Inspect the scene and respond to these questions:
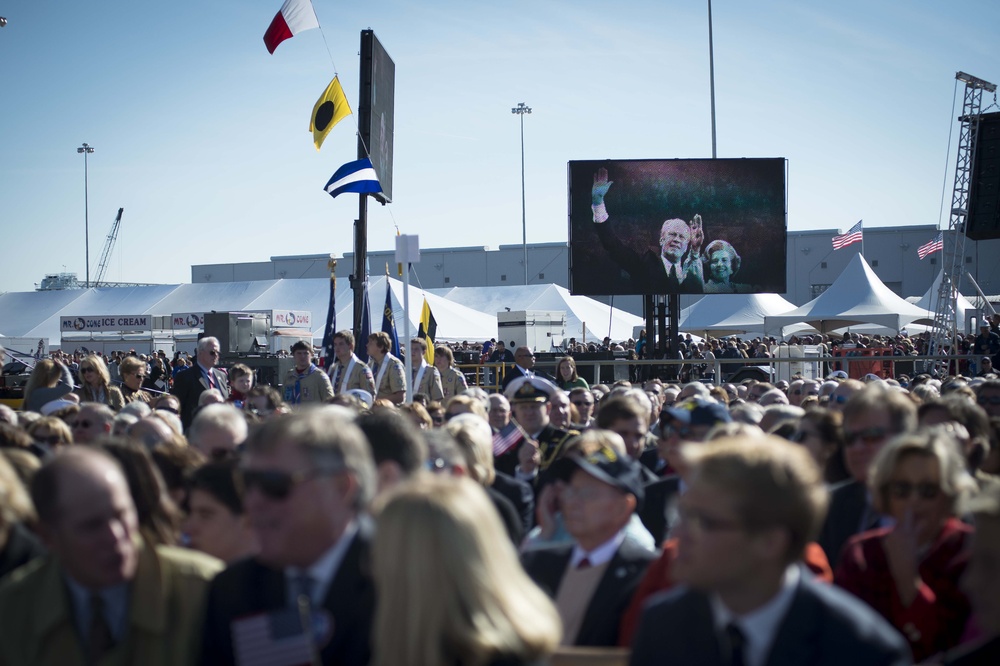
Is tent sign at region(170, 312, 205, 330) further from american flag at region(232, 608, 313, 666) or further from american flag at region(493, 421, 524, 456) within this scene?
american flag at region(232, 608, 313, 666)

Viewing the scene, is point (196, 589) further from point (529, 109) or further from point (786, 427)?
point (529, 109)

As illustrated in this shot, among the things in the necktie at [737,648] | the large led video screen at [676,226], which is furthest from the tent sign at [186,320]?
the necktie at [737,648]

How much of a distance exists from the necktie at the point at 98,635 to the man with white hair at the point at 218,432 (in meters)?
2.10

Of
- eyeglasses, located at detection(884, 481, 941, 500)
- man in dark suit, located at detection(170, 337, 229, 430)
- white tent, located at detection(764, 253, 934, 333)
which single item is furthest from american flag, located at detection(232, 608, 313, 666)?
white tent, located at detection(764, 253, 934, 333)

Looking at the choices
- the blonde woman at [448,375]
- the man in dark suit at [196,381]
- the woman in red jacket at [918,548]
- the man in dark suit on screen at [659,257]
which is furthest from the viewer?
the man in dark suit on screen at [659,257]

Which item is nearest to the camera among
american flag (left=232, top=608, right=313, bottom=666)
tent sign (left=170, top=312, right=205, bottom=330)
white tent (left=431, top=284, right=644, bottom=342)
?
american flag (left=232, top=608, right=313, bottom=666)

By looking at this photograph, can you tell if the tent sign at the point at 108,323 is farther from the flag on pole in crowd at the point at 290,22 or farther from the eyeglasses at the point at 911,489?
the eyeglasses at the point at 911,489

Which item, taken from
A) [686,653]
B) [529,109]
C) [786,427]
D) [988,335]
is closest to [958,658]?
[686,653]

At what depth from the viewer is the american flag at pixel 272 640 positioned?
265 cm

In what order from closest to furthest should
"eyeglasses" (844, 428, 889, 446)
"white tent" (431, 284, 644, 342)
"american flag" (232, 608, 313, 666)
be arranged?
1. "american flag" (232, 608, 313, 666)
2. "eyeglasses" (844, 428, 889, 446)
3. "white tent" (431, 284, 644, 342)

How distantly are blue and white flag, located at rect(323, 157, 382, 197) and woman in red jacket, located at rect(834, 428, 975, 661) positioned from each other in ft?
34.5

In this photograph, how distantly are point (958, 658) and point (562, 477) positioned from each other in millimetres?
1685

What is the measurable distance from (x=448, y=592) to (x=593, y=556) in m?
1.53

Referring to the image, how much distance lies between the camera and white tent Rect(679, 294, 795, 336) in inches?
1396
